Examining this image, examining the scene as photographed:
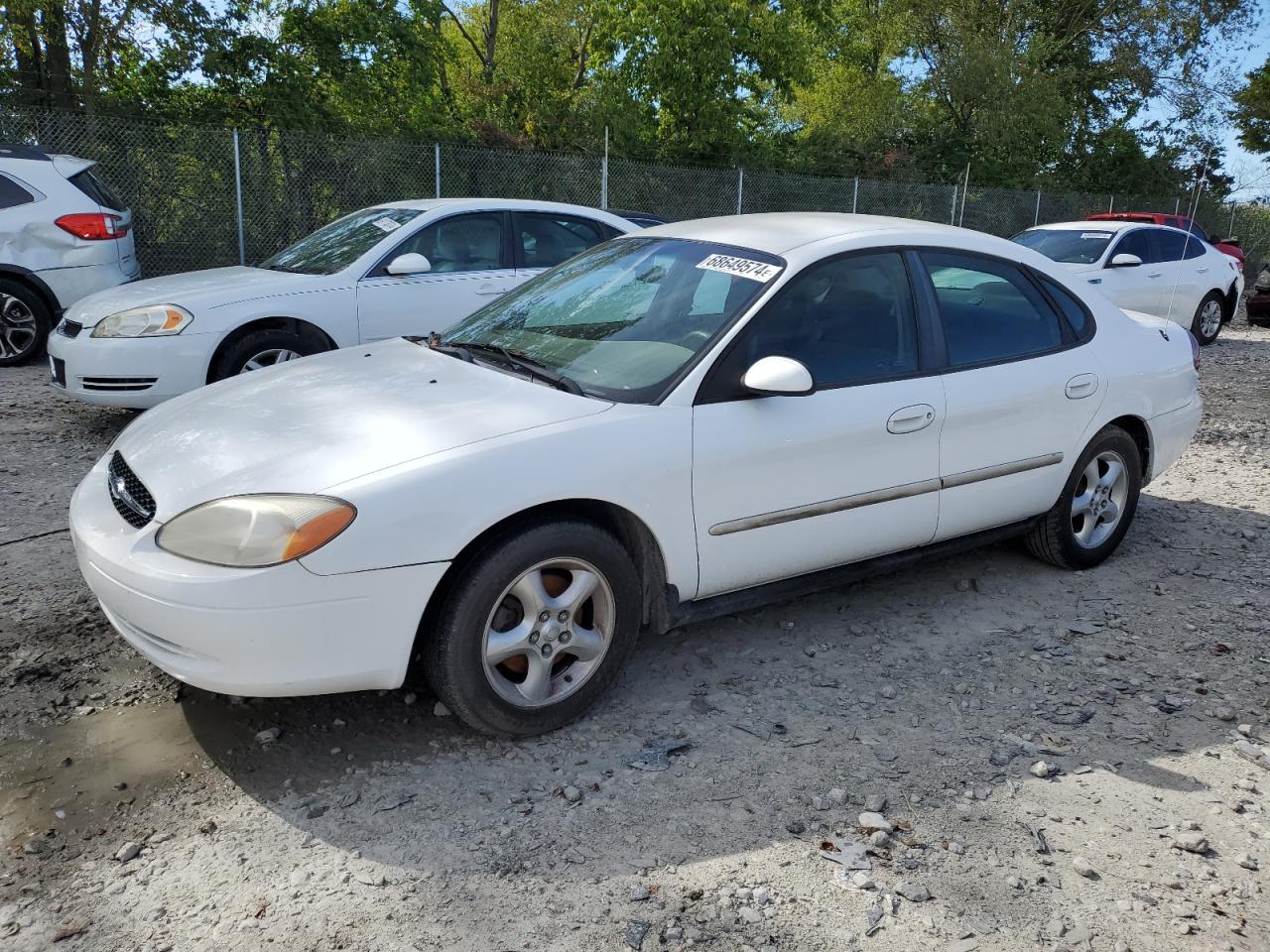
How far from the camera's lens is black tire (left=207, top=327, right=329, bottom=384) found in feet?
21.7

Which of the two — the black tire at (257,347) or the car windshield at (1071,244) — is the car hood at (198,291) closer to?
the black tire at (257,347)

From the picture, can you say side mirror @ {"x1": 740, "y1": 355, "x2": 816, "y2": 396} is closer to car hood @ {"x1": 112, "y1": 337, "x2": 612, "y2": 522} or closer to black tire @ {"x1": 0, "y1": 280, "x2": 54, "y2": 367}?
car hood @ {"x1": 112, "y1": 337, "x2": 612, "y2": 522}

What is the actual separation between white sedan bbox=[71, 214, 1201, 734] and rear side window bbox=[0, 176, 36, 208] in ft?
20.8

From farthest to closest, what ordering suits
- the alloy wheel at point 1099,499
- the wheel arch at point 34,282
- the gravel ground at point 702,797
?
the wheel arch at point 34,282 < the alloy wheel at point 1099,499 < the gravel ground at point 702,797

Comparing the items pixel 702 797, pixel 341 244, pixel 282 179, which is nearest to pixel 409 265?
pixel 341 244

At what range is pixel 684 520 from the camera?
3.43m

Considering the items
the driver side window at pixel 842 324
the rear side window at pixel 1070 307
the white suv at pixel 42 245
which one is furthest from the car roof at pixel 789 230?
the white suv at pixel 42 245

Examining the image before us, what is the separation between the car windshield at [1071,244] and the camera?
1173 cm

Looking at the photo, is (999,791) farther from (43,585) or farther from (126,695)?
(43,585)

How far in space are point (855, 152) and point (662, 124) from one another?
487cm

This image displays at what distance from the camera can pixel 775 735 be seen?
3.43 meters

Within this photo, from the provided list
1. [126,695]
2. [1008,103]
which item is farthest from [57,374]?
[1008,103]

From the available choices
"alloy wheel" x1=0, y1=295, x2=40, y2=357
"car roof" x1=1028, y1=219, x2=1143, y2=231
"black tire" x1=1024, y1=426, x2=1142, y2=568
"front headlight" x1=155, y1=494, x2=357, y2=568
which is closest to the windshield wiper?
"front headlight" x1=155, y1=494, x2=357, y2=568

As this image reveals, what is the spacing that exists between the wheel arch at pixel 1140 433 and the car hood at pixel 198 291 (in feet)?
16.3
